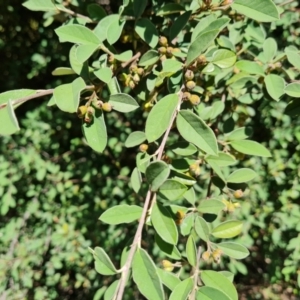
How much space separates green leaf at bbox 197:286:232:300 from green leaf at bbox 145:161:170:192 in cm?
27

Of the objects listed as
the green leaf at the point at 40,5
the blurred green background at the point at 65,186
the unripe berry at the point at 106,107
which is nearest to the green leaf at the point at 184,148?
the unripe berry at the point at 106,107

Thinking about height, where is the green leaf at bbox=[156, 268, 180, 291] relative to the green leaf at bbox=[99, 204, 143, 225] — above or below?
below

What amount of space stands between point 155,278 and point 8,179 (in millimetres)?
1451

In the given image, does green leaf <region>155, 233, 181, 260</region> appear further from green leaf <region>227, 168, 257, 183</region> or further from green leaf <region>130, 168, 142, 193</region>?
green leaf <region>227, 168, 257, 183</region>

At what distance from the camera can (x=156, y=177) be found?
0.86 meters

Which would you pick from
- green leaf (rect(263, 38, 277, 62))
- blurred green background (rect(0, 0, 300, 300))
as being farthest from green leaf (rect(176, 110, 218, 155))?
blurred green background (rect(0, 0, 300, 300))

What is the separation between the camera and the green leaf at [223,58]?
1.02 m

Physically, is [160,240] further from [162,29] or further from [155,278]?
[162,29]

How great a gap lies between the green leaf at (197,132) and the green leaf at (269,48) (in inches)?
20.3

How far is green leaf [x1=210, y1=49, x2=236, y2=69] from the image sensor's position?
1023 millimetres

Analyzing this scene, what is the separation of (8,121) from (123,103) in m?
0.30

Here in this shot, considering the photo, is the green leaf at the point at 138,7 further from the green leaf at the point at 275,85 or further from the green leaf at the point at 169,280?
the green leaf at the point at 169,280

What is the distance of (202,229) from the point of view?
3.49ft

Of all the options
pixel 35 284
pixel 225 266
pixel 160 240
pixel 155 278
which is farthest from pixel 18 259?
pixel 155 278
